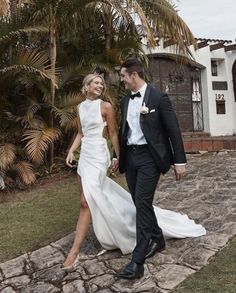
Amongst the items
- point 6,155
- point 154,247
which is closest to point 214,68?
point 6,155

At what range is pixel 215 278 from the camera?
12.8 feet

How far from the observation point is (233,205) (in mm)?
6172

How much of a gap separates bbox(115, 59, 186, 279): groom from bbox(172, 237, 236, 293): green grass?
1.56ft

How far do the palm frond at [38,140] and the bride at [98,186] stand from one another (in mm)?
3411

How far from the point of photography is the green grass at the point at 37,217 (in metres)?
5.32

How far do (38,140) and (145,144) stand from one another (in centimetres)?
429

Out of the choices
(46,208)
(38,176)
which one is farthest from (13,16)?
(46,208)

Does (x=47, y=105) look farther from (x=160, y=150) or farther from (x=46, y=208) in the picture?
(x=160, y=150)

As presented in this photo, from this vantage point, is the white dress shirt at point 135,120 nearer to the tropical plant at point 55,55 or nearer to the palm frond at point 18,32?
the tropical plant at point 55,55

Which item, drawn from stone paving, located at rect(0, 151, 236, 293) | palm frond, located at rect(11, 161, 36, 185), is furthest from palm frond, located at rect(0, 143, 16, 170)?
stone paving, located at rect(0, 151, 236, 293)

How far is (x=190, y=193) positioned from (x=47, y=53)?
4.07 m

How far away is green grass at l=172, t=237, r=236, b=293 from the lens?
372 centimetres

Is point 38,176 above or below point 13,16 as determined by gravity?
below

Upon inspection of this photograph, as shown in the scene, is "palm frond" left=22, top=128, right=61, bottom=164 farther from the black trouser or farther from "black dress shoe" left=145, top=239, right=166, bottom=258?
the black trouser
